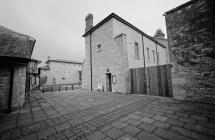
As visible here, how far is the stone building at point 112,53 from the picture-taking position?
8.84 metres

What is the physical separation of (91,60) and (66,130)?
10303 millimetres

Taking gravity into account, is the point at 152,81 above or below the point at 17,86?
below

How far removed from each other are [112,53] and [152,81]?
4.69 m

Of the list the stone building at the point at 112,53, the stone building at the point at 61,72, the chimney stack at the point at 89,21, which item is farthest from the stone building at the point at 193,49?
the stone building at the point at 61,72

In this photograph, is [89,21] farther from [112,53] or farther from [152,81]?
[152,81]

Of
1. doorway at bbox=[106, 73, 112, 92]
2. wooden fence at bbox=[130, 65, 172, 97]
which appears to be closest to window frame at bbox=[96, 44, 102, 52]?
doorway at bbox=[106, 73, 112, 92]

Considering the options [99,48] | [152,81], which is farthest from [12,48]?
[152,81]

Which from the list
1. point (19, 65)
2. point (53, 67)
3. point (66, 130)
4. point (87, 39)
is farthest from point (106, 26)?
point (53, 67)

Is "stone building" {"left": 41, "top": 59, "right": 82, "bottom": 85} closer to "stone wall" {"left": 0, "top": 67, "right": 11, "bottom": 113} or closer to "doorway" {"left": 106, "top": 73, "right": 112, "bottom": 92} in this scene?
"doorway" {"left": 106, "top": 73, "right": 112, "bottom": 92}

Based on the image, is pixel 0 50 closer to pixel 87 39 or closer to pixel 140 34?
pixel 87 39

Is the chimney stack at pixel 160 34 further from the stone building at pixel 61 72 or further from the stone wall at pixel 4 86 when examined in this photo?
the stone wall at pixel 4 86

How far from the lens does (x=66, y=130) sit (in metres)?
2.75

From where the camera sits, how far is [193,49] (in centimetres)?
534

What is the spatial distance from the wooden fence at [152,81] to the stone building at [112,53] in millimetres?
648
